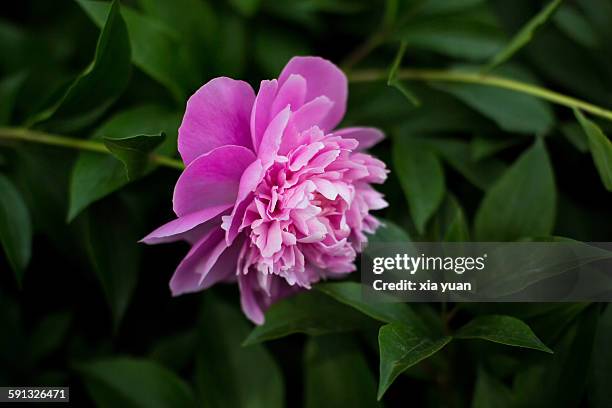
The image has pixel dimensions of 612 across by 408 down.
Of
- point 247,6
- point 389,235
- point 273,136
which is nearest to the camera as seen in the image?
point 273,136

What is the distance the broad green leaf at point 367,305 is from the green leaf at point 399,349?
0.02 m

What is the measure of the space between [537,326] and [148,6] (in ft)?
1.46

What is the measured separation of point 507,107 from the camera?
2.03ft

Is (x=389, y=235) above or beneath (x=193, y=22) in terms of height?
beneath

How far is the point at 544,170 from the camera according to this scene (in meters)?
0.55

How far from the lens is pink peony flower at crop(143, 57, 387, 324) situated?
423mm

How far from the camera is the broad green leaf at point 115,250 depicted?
54 cm

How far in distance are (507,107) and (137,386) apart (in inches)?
17.0

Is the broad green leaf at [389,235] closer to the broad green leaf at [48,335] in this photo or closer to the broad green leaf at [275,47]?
the broad green leaf at [275,47]

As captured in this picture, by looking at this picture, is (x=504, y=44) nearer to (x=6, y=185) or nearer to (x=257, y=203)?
(x=257, y=203)

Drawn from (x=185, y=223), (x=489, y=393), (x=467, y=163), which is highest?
(x=467, y=163)

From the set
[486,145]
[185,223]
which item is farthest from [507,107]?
[185,223]

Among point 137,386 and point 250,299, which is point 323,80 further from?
point 137,386

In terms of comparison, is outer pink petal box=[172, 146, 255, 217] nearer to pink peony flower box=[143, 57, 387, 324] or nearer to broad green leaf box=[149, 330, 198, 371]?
pink peony flower box=[143, 57, 387, 324]
